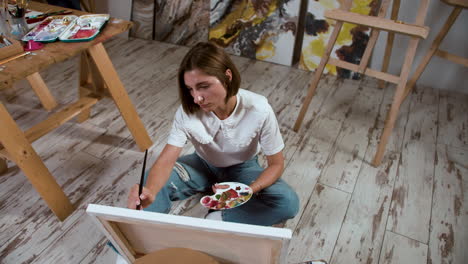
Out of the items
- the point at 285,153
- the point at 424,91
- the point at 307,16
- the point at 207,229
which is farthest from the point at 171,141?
the point at 424,91

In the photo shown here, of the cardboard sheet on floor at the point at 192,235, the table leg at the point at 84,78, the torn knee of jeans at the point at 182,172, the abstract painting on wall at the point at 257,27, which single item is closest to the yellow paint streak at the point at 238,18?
the abstract painting on wall at the point at 257,27

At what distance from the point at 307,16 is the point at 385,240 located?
5.60 feet

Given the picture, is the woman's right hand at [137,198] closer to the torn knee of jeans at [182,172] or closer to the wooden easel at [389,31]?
the torn knee of jeans at [182,172]

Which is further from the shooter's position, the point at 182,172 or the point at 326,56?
the point at 326,56

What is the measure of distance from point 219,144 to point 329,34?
5.36 feet

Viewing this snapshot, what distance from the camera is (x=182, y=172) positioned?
4.19ft

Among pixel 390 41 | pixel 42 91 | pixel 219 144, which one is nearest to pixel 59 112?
pixel 42 91

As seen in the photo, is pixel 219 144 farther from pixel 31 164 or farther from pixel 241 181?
pixel 31 164

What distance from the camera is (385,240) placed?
137 centimetres

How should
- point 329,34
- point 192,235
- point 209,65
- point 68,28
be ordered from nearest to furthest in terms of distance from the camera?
point 192,235 → point 209,65 → point 68,28 → point 329,34

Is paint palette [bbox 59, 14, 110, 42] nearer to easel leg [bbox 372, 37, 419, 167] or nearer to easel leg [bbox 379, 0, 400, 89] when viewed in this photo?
easel leg [bbox 372, 37, 419, 167]

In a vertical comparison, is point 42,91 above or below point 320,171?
above

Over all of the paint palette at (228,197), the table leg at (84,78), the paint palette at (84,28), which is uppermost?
the paint palette at (84,28)

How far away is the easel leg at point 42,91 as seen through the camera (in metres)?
2.09
